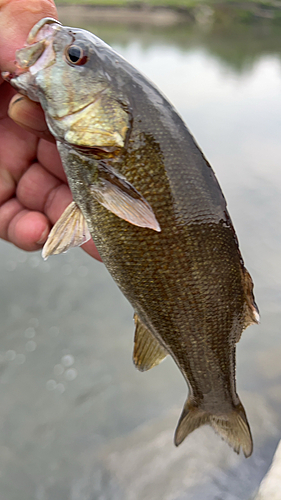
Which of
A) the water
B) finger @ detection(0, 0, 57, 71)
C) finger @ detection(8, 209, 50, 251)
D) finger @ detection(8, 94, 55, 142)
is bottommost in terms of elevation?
the water

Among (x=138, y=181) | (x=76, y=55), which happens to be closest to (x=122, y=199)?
(x=138, y=181)

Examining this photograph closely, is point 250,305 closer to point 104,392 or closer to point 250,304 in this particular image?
Answer: point 250,304

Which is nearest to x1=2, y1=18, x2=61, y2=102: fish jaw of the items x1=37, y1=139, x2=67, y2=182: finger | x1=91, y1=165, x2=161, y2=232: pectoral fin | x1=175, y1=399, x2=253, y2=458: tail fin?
x1=91, y1=165, x2=161, y2=232: pectoral fin

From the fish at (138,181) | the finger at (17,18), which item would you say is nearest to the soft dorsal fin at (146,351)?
the fish at (138,181)

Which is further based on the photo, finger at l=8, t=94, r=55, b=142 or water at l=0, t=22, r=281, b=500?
water at l=0, t=22, r=281, b=500

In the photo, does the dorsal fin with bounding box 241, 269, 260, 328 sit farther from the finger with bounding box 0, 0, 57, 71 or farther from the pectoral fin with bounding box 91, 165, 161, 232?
the finger with bounding box 0, 0, 57, 71

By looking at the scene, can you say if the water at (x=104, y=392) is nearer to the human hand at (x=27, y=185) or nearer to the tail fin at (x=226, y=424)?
the tail fin at (x=226, y=424)
